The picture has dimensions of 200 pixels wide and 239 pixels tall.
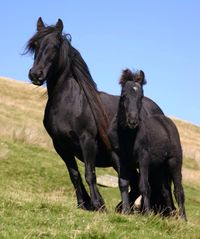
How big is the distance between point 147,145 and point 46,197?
2.44 metres

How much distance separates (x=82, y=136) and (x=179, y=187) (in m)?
2.52

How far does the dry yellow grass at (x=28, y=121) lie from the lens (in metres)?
31.4

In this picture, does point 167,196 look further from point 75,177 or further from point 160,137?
point 75,177

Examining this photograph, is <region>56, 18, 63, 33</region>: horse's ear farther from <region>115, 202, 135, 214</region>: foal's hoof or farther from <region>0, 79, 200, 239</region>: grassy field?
<region>115, 202, 135, 214</region>: foal's hoof

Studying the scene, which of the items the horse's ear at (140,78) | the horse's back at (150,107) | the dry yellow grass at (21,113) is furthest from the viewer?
the dry yellow grass at (21,113)

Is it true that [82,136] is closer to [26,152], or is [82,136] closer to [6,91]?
[26,152]

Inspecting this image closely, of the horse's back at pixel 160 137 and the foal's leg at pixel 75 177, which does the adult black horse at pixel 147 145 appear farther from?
the foal's leg at pixel 75 177

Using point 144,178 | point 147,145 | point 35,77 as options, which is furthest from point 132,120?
point 35,77

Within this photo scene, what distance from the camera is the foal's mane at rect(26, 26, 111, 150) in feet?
36.0

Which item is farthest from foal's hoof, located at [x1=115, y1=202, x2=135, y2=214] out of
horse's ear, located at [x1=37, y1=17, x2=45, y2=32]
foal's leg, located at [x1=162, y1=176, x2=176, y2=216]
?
horse's ear, located at [x1=37, y1=17, x2=45, y2=32]

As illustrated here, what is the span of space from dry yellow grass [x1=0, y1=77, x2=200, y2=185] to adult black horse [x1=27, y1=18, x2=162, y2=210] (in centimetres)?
1327

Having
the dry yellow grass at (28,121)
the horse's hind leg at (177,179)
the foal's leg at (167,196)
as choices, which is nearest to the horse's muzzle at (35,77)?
the horse's hind leg at (177,179)

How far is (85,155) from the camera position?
10.7m

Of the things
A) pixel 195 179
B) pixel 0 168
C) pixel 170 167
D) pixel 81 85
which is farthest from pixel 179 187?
pixel 195 179
